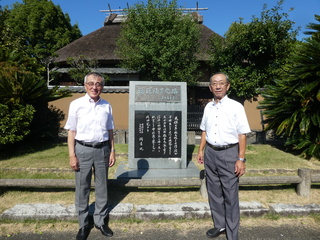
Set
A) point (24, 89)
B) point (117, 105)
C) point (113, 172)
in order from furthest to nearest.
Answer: point (117, 105)
point (24, 89)
point (113, 172)

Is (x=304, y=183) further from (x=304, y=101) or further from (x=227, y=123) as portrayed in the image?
(x=304, y=101)

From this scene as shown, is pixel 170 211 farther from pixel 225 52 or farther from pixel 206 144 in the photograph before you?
pixel 225 52

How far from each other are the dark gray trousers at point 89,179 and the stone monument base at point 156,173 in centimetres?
151

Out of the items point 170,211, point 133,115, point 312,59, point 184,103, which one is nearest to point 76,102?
point 170,211

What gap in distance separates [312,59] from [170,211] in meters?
5.32

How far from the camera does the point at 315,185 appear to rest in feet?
13.1

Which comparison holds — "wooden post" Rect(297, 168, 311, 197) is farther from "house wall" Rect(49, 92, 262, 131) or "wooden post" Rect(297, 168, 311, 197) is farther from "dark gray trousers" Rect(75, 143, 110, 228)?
"house wall" Rect(49, 92, 262, 131)

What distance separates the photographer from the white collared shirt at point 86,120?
252cm

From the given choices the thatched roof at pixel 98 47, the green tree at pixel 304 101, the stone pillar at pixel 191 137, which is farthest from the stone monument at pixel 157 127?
the thatched roof at pixel 98 47

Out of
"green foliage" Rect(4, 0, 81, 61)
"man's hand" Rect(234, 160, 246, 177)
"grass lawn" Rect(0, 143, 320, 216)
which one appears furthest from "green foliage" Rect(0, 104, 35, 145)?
"green foliage" Rect(4, 0, 81, 61)

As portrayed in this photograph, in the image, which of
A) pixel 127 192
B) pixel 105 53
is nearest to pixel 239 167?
pixel 127 192

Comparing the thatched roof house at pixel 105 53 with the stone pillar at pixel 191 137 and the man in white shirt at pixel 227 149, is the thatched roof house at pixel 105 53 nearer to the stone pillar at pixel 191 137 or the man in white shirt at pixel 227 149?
the stone pillar at pixel 191 137

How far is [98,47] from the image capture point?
15352mm

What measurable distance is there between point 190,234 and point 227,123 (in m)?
1.43
